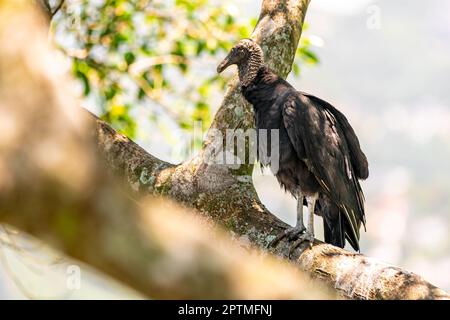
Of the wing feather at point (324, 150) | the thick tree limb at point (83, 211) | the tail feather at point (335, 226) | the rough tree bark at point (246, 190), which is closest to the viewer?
the thick tree limb at point (83, 211)

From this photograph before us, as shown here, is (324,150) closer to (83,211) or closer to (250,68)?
(250,68)

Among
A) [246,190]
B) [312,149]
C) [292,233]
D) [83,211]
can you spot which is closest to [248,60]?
[312,149]

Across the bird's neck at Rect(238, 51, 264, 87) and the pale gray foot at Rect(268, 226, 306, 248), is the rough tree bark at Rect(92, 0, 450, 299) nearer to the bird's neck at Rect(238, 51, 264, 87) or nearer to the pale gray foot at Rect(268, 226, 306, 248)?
the pale gray foot at Rect(268, 226, 306, 248)

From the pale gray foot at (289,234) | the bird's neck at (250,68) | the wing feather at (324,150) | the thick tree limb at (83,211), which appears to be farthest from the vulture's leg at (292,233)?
the thick tree limb at (83,211)

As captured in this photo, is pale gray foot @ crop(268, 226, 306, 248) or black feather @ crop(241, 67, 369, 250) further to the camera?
black feather @ crop(241, 67, 369, 250)

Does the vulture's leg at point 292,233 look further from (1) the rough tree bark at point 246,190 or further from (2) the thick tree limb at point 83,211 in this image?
(2) the thick tree limb at point 83,211

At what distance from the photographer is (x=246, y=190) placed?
3352mm

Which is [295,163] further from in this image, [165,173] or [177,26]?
[177,26]

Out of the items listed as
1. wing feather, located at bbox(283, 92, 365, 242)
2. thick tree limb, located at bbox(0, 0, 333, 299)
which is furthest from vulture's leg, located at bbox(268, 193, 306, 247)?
thick tree limb, located at bbox(0, 0, 333, 299)

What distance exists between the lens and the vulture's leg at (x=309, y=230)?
323 centimetres

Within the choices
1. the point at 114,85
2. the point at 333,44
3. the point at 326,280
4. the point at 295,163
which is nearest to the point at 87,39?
the point at 114,85

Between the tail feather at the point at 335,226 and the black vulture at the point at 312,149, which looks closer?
the black vulture at the point at 312,149

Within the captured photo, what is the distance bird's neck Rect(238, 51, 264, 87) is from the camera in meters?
4.22

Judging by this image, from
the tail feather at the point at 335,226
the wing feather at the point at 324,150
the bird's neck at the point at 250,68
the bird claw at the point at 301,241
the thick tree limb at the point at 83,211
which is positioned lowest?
the thick tree limb at the point at 83,211
